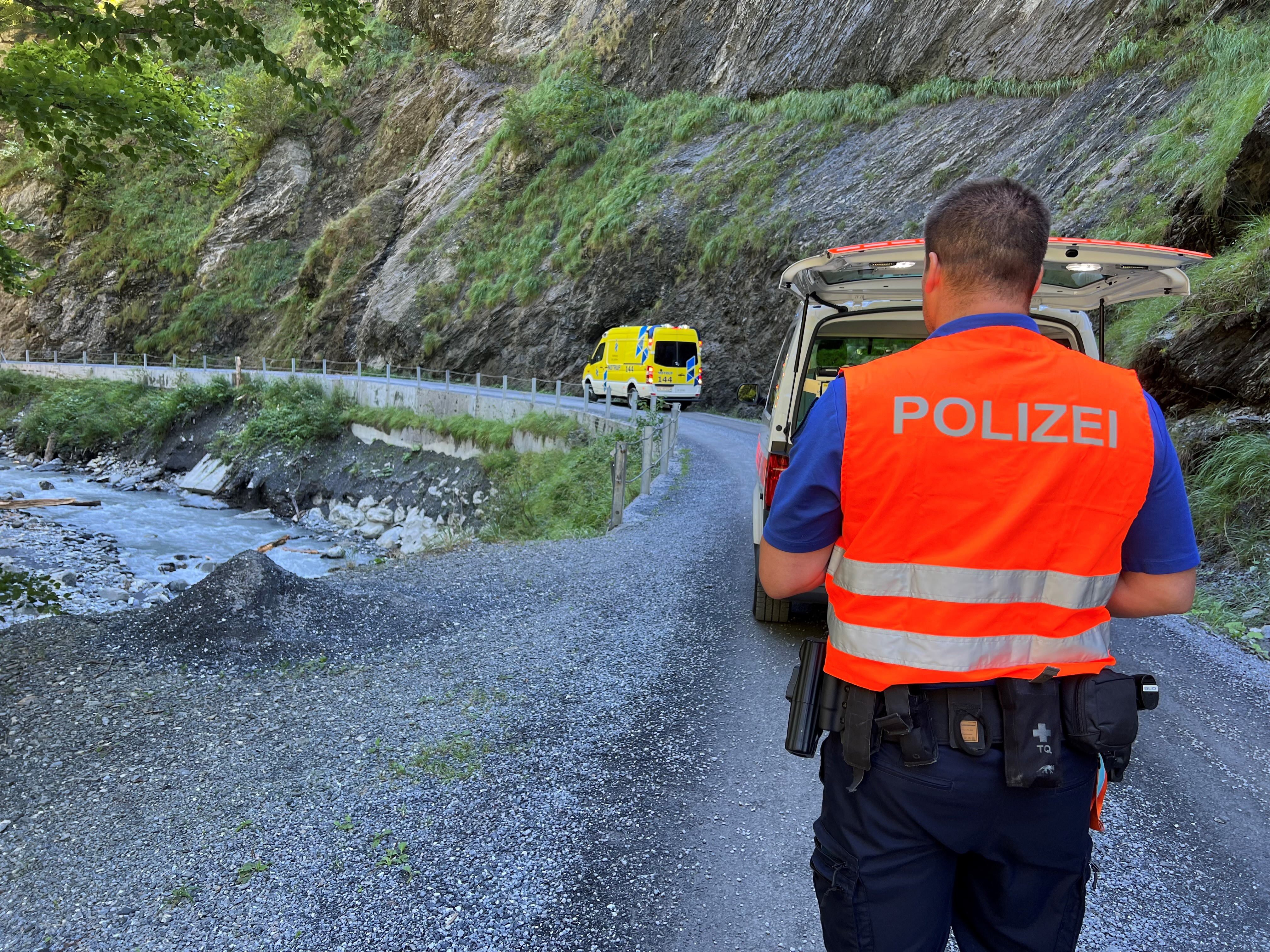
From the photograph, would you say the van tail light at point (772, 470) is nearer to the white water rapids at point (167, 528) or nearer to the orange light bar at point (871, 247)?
the orange light bar at point (871, 247)

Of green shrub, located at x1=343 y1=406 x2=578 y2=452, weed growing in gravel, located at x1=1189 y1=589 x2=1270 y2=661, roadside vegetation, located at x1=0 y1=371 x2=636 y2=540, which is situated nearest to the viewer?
weed growing in gravel, located at x1=1189 y1=589 x2=1270 y2=661

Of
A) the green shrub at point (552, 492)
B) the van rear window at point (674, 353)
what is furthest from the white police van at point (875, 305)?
the van rear window at point (674, 353)

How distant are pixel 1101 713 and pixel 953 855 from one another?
405mm

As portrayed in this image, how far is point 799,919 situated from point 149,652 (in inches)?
167

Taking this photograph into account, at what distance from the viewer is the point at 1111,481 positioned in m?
1.54

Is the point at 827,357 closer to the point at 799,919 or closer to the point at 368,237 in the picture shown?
the point at 799,919

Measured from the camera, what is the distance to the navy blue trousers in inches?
58.9

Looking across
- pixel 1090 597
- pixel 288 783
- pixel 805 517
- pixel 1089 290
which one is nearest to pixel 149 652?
pixel 288 783

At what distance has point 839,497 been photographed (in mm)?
1609

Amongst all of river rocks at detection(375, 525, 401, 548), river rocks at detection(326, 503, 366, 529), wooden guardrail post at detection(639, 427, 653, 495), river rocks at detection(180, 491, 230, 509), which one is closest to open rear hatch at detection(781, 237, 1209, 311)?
wooden guardrail post at detection(639, 427, 653, 495)

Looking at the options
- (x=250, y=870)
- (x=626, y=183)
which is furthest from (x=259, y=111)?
(x=250, y=870)

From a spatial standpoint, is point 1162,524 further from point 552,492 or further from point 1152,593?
point 552,492

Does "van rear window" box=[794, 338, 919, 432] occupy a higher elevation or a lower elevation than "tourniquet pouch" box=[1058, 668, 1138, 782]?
higher

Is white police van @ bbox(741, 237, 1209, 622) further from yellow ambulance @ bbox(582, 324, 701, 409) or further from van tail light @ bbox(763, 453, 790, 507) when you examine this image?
yellow ambulance @ bbox(582, 324, 701, 409)
